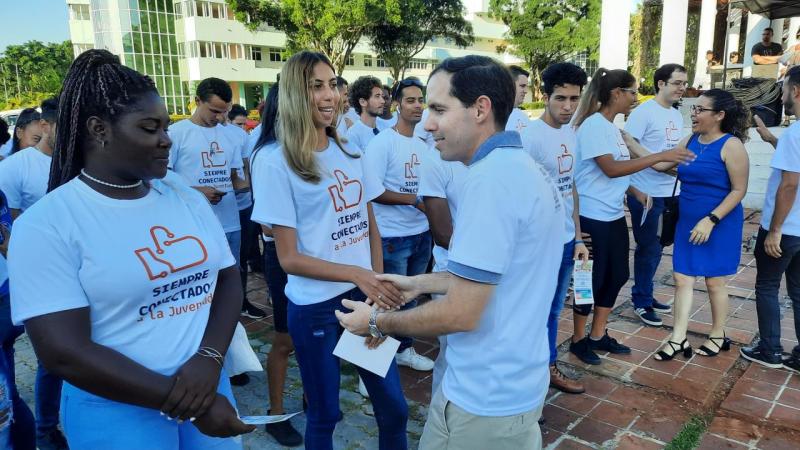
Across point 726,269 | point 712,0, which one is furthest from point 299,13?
point 726,269

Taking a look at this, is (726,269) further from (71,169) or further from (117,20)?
(117,20)

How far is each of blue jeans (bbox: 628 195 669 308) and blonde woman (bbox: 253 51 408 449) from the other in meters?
3.42

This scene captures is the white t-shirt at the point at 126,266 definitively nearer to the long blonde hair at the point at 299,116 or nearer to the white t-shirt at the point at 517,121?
the long blonde hair at the point at 299,116

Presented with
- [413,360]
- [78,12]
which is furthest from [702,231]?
[78,12]

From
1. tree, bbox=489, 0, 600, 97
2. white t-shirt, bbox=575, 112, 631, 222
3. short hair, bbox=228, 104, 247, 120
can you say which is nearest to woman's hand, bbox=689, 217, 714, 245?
white t-shirt, bbox=575, 112, 631, 222

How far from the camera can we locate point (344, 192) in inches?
101

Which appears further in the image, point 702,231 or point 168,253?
point 702,231

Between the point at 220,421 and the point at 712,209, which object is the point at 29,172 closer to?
the point at 220,421

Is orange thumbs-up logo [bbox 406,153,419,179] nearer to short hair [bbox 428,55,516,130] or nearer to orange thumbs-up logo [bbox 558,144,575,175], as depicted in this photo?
orange thumbs-up logo [bbox 558,144,575,175]

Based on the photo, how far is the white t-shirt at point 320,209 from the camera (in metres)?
2.40

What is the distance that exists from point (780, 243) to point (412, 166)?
9.18 feet

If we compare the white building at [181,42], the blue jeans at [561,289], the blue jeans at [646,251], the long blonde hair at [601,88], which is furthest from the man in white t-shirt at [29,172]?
the white building at [181,42]

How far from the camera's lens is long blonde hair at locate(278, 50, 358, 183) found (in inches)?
95.5

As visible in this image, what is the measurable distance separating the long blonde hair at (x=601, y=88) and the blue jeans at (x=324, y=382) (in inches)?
109
